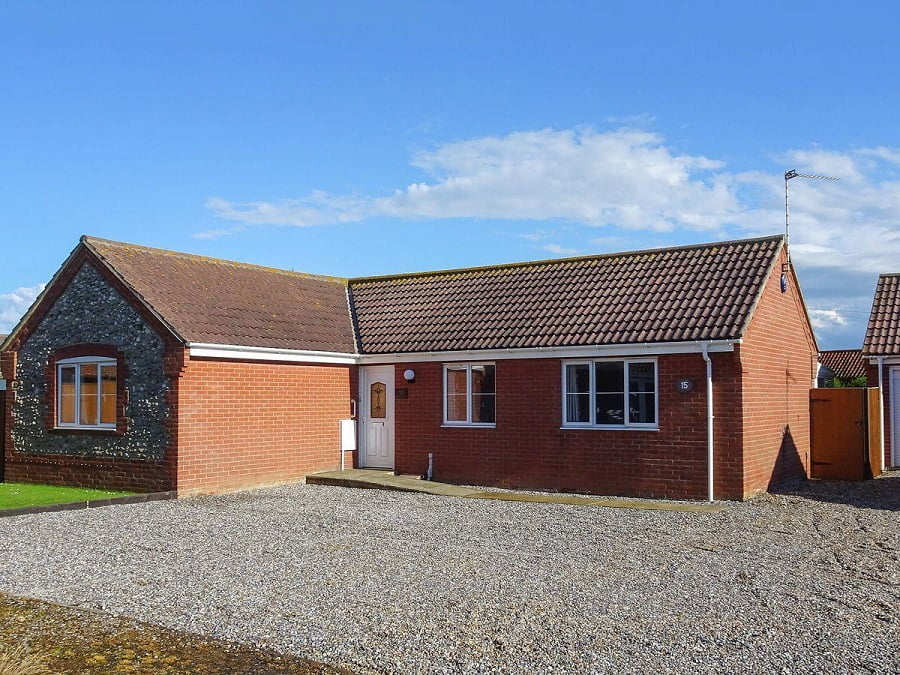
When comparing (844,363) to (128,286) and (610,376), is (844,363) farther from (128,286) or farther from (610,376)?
(128,286)

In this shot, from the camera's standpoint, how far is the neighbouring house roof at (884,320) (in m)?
20.9

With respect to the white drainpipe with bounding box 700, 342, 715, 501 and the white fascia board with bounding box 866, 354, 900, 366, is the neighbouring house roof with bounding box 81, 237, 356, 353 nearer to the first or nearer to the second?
the white drainpipe with bounding box 700, 342, 715, 501

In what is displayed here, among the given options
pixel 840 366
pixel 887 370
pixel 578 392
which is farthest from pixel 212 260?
pixel 840 366

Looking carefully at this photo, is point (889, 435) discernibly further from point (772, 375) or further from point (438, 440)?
point (438, 440)

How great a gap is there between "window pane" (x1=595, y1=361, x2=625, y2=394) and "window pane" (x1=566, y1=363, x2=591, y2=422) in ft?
0.69

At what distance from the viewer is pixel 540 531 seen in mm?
12469

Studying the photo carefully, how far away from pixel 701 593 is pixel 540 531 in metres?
4.00

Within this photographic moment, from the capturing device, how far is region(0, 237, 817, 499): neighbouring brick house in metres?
15.9

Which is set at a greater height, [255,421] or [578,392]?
[578,392]

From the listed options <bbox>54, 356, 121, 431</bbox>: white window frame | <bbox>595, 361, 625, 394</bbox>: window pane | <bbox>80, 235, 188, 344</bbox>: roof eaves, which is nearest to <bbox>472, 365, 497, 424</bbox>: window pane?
<bbox>595, 361, 625, 394</bbox>: window pane

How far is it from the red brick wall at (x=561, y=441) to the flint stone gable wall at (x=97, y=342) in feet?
17.4

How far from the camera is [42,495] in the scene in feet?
54.5

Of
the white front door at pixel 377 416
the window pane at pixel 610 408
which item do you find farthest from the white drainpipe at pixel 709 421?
the white front door at pixel 377 416

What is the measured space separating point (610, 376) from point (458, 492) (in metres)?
3.67
